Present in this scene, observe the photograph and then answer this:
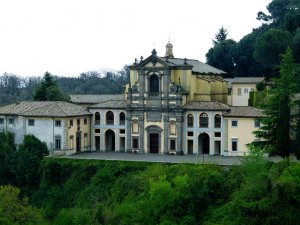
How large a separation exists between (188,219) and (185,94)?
20.2 meters

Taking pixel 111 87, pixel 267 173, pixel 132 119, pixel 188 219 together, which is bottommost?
pixel 188 219

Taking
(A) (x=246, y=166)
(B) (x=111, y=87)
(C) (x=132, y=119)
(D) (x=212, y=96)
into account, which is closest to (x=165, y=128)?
(C) (x=132, y=119)

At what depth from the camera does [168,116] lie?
54.3 meters

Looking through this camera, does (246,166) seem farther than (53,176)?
No

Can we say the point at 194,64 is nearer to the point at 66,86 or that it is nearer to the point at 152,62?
the point at 152,62

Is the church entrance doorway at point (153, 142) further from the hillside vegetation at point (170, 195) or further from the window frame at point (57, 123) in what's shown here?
the window frame at point (57, 123)

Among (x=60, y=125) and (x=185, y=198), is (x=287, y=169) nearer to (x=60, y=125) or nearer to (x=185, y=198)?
(x=185, y=198)

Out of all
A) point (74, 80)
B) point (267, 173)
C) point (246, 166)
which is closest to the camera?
point (267, 173)

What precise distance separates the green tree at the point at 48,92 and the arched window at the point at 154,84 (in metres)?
14.6

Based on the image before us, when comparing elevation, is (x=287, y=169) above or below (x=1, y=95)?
below

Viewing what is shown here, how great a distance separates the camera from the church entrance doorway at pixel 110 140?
2267 inches

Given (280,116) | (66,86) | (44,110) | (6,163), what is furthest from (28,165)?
(66,86)

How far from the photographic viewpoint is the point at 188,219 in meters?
36.2

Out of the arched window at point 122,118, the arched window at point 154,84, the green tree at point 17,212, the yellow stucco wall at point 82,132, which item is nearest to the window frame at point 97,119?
the yellow stucco wall at point 82,132
